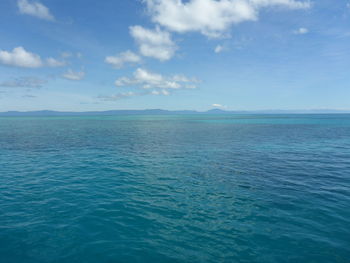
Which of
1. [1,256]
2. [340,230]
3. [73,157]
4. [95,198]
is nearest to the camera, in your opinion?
[1,256]

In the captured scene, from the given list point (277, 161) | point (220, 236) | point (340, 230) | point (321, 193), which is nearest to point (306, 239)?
point (340, 230)

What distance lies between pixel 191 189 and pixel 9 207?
1503cm

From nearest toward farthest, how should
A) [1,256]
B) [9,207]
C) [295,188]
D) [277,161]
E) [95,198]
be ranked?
[1,256] → [9,207] → [95,198] → [295,188] → [277,161]

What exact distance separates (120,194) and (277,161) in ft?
77.8

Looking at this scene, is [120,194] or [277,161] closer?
[120,194]

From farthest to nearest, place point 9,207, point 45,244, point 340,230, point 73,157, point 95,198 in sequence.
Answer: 1. point 73,157
2. point 95,198
3. point 9,207
4. point 340,230
5. point 45,244

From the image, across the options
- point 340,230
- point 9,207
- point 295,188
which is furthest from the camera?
point 295,188

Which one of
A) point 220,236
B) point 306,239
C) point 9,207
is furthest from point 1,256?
point 306,239

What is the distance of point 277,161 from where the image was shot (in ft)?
99.3

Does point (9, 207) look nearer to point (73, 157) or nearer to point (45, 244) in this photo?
point (45, 244)

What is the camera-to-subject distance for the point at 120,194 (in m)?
18.3

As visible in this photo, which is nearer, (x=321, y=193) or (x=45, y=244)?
(x=45, y=244)

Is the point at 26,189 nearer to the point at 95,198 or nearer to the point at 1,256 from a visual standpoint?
the point at 95,198

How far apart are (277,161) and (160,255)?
25.6m
